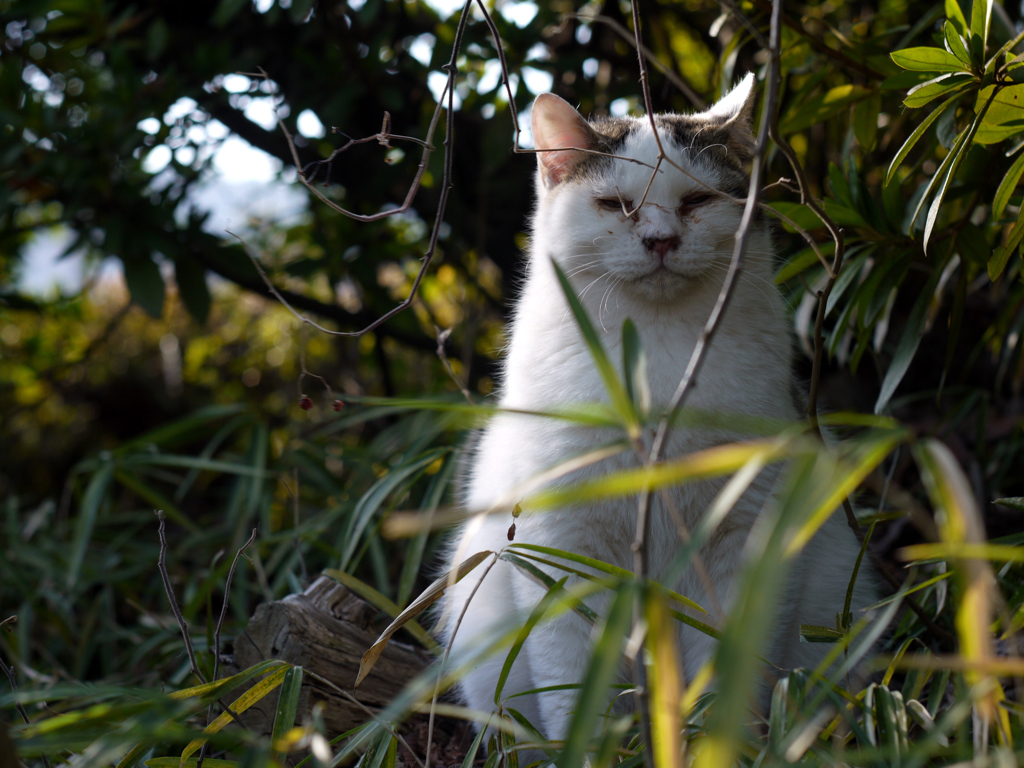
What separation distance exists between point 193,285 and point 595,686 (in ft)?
7.37

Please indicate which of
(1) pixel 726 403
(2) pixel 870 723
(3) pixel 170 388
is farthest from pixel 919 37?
(3) pixel 170 388

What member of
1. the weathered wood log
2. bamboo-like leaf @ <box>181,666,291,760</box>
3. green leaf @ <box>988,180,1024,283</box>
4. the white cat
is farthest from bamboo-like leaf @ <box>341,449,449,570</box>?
green leaf @ <box>988,180,1024,283</box>

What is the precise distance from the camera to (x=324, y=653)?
1.51 meters

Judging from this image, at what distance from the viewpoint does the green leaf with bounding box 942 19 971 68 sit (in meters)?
1.21

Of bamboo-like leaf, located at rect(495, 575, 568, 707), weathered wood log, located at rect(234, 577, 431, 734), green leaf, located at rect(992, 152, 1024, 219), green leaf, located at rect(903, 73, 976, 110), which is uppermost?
green leaf, located at rect(903, 73, 976, 110)

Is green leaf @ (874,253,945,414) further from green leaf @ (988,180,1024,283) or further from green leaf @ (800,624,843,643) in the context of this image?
green leaf @ (800,624,843,643)

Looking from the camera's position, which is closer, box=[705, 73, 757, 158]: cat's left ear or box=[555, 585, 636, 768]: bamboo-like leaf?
box=[555, 585, 636, 768]: bamboo-like leaf

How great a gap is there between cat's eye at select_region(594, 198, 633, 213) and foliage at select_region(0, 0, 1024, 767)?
1.09 ft

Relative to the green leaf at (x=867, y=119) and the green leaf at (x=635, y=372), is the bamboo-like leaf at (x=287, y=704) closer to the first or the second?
the green leaf at (x=635, y=372)

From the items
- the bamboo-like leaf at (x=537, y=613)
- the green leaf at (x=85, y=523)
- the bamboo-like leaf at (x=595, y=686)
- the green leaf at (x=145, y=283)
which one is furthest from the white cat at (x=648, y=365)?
the green leaf at (x=145, y=283)

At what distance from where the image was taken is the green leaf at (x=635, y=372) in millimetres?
727

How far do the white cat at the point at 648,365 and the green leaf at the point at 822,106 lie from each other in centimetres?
28

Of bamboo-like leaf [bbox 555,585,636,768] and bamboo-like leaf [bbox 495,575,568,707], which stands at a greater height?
bamboo-like leaf [bbox 555,585,636,768]

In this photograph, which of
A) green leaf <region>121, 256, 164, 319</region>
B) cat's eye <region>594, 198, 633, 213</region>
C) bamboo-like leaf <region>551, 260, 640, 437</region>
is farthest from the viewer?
green leaf <region>121, 256, 164, 319</region>
